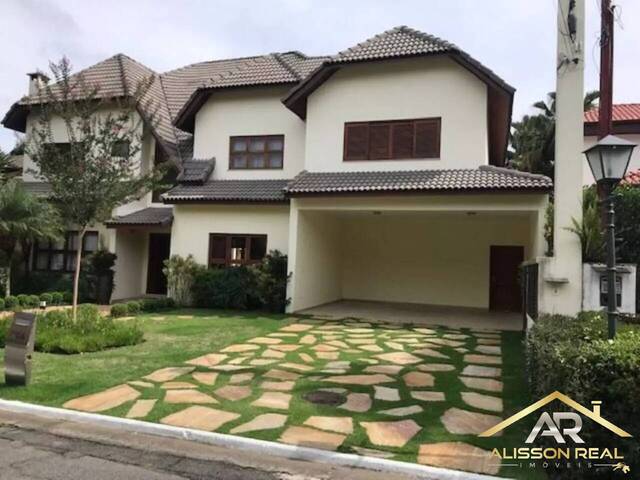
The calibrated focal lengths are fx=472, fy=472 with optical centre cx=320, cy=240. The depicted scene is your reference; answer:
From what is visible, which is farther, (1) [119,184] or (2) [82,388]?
Result: (1) [119,184]

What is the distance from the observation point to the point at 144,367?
7711 mm

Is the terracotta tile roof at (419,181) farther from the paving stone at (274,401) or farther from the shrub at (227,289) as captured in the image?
the paving stone at (274,401)

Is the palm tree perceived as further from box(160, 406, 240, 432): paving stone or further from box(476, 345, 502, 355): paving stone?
box(476, 345, 502, 355): paving stone

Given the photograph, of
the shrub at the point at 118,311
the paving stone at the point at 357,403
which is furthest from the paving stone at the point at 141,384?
the shrub at the point at 118,311

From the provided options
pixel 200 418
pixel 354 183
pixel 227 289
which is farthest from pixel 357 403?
pixel 227 289

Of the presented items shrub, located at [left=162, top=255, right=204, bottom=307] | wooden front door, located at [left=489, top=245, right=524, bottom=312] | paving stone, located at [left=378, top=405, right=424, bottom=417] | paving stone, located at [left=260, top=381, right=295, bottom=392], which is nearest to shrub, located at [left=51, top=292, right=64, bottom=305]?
shrub, located at [left=162, top=255, right=204, bottom=307]

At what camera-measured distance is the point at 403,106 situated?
14.5 metres

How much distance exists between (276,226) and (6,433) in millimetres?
10726

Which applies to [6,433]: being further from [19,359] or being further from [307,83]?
[307,83]

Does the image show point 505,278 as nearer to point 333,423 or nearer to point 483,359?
point 483,359

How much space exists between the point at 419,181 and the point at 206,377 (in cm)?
842

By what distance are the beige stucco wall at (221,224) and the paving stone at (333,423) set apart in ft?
32.6

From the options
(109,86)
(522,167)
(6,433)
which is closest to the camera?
(6,433)

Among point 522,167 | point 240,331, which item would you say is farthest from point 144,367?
point 522,167
